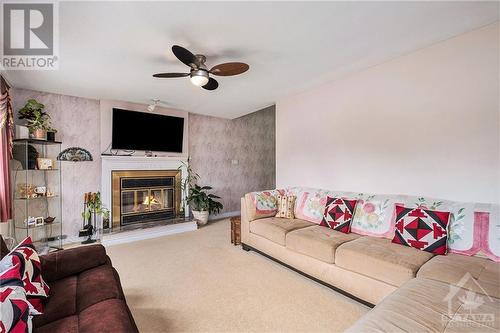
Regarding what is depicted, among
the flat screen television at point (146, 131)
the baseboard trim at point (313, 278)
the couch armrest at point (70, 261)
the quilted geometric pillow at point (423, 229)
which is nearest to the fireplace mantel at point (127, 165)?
the flat screen television at point (146, 131)

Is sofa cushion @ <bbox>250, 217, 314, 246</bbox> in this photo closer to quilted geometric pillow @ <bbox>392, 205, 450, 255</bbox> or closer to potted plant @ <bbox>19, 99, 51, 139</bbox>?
quilted geometric pillow @ <bbox>392, 205, 450, 255</bbox>

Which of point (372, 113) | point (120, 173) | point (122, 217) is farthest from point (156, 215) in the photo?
point (372, 113)

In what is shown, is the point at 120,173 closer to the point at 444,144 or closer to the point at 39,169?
the point at 39,169

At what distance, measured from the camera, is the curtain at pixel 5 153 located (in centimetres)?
274

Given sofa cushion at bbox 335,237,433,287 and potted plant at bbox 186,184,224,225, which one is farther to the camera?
potted plant at bbox 186,184,224,225

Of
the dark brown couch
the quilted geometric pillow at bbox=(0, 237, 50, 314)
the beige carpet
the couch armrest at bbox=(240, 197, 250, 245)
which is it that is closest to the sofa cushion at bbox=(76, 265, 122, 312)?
the dark brown couch

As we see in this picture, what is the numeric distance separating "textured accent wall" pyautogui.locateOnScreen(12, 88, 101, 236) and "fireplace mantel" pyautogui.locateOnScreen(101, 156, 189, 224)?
12cm

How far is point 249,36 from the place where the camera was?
2.18 meters

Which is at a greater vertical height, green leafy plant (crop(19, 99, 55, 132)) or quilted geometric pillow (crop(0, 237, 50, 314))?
green leafy plant (crop(19, 99, 55, 132))

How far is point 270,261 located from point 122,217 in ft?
9.45

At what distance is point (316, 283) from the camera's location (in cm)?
244

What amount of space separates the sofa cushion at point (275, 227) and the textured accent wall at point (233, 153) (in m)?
2.52

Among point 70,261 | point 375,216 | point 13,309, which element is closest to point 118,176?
point 70,261

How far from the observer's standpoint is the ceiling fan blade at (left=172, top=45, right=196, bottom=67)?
6.48 ft
